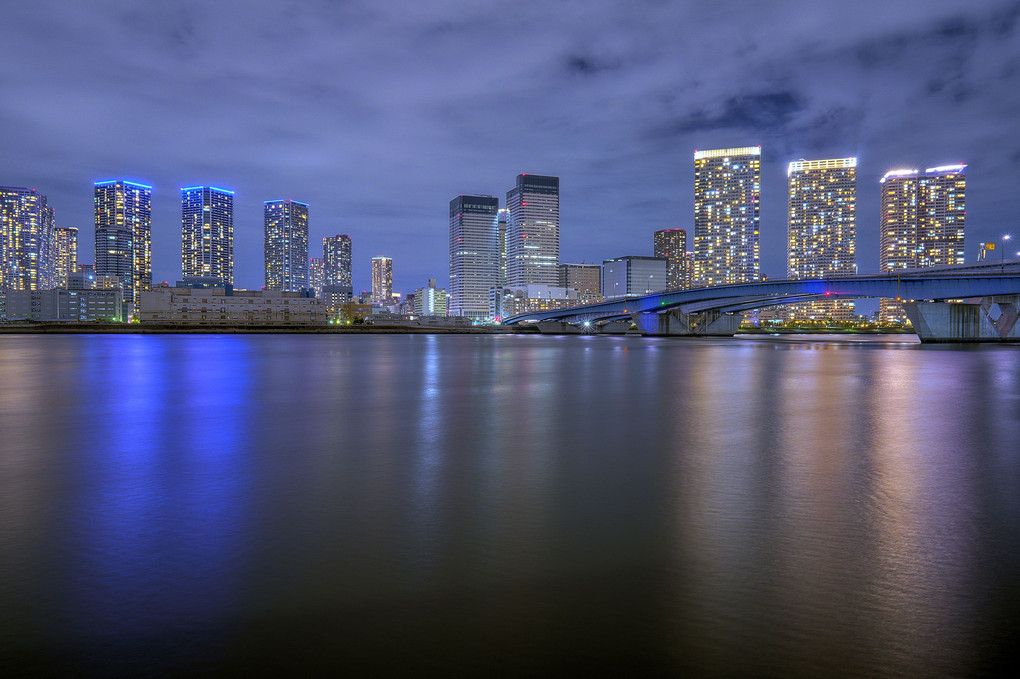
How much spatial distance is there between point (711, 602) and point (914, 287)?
7764 centimetres

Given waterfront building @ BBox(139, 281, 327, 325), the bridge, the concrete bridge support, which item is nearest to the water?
the bridge

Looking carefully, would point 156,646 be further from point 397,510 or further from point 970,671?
point 970,671

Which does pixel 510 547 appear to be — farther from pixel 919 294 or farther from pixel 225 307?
pixel 225 307

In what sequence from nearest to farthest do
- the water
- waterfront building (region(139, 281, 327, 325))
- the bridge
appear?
the water < the bridge < waterfront building (region(139, 281, 327, 325))

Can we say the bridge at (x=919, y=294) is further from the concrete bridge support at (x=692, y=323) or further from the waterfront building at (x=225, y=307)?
the waterfront building at (x=225, y=307)

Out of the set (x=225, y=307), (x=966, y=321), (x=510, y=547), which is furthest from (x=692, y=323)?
(x=225, y=307)

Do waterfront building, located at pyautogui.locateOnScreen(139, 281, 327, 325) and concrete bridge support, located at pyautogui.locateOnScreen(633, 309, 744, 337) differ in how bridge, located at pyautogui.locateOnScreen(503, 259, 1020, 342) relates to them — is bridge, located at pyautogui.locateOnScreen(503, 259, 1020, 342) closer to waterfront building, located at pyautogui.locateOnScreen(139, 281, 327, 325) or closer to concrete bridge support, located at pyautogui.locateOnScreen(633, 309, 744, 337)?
concrete bridge support, located at pyautogui.locateOnScreen(633, 309, 744, 337)

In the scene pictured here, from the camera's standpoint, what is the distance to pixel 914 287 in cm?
6812

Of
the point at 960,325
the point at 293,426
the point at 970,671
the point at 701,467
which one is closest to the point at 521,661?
the point at 970,671

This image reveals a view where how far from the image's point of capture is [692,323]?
114m

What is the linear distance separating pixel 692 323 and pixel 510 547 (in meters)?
114

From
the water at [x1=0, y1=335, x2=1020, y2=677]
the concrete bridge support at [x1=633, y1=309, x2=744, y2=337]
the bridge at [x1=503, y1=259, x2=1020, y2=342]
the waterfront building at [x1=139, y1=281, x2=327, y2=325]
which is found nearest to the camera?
the water at [x1=0, y1=335, x2=1020, y2=677]

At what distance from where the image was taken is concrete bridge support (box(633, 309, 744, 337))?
113 meters

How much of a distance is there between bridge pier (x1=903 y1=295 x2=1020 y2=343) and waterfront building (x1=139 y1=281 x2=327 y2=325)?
6067 inches
